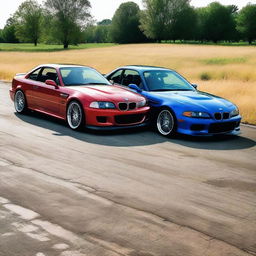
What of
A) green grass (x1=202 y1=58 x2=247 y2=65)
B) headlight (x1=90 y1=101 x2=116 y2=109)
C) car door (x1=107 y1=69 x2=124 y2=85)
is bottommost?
headlight (x1=90 y1=101 x2=116 y2=109)

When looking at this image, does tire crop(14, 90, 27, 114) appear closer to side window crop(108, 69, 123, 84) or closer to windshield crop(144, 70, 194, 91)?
side window crop(108, 69, 123, 84)

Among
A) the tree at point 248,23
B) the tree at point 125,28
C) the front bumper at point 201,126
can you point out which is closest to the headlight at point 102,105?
the front bumper at point 201,126

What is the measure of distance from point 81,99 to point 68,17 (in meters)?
74.7

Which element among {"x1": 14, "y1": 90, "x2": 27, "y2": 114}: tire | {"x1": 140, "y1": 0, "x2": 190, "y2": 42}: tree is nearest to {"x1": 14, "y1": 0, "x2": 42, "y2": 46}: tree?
{"x1": 140, "y1": 0, "x2": 190, "y2": 42}: tree

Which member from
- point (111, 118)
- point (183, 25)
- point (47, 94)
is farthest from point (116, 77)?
point (183, 25)

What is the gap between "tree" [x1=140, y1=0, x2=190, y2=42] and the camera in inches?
3866

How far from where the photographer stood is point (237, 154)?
807 centimetres

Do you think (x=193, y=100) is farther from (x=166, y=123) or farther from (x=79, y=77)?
(x=79, y=77)

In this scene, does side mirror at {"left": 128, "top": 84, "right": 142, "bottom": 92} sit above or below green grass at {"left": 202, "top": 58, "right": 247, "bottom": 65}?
below

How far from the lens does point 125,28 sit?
10688 cm

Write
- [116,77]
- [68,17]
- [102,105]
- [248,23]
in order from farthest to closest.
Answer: [248,23], [68,17], [116,77], [102,105]

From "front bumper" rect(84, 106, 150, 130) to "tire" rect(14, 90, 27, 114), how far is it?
2727 mm

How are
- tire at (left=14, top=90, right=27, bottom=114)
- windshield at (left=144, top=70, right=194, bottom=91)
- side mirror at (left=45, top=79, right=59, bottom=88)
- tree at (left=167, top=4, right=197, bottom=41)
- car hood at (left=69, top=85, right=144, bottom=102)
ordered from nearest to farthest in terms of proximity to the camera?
car hood at (left=69, top=85, right=144, bottom=102), side mirror at (left=45, top=79, right=59, bottom=88), windshield at (left=144, top=70, right=194, bottom=91), tire at (left=14, top=90, right=27, bottom=114), tree at (left=167, top=4, right=197, bottom=41)

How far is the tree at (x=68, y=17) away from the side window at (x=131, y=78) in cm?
7173
